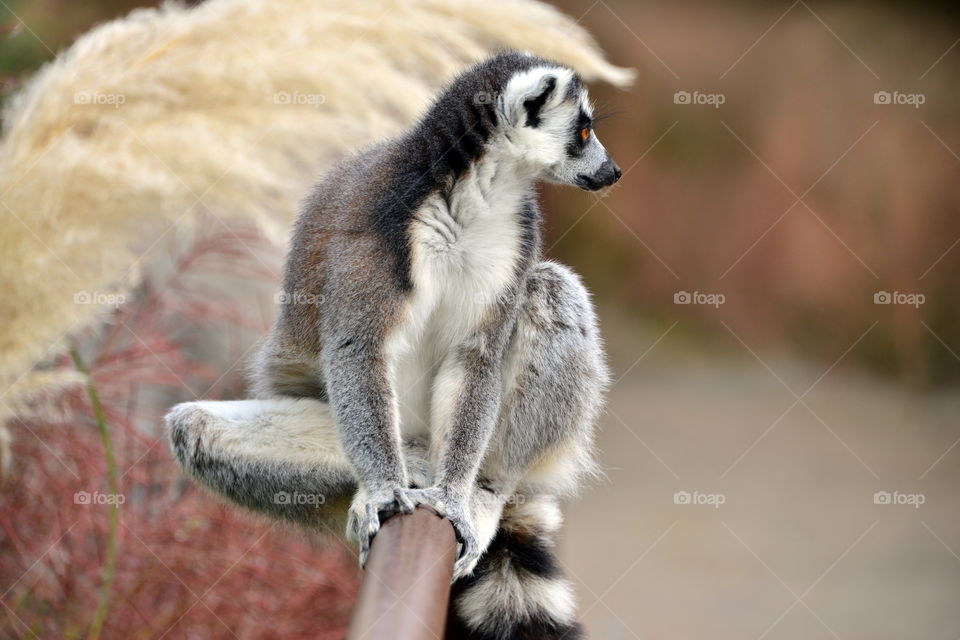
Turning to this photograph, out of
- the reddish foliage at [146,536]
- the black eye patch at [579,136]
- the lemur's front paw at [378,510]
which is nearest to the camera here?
the lemur's front paw at [378,510]

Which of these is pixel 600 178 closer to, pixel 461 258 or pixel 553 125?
pixel 553 125

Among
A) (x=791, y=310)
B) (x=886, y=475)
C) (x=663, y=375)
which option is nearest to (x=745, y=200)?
(x=791, y=310)

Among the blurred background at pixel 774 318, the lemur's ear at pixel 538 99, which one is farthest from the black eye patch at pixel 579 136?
the blurred background at pixel 774 318

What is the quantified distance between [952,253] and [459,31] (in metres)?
3.60

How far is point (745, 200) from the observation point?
5.30m

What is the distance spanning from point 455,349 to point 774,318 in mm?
3304

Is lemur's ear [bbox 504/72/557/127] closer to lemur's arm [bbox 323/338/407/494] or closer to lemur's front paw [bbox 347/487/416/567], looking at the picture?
lemur's arm [bbox 323/338/407/494]

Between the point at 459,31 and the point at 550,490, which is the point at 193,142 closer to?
the point at 459,31

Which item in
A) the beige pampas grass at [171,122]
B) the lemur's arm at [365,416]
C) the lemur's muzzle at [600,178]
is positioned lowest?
the lemur's arm at [365,416]

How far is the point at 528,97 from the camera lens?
2.41m

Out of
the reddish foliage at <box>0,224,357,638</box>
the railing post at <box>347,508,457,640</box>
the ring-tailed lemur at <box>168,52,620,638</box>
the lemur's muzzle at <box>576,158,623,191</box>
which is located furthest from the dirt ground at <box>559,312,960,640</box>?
the railing post at <box>347,508,457,640</box>

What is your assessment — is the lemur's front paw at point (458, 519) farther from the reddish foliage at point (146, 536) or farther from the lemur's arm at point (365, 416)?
the reddish foliage at point (146, 536)

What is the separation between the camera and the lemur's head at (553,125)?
2.42 metres

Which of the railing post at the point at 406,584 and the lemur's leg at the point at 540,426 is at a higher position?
the lemur's leg at the point at 540,426
